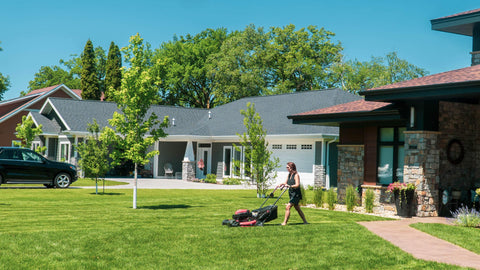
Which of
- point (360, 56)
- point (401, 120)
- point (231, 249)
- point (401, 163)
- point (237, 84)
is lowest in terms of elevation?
point (231, 249)

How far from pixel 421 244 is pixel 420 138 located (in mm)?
4934

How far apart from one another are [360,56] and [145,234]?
51461 mm

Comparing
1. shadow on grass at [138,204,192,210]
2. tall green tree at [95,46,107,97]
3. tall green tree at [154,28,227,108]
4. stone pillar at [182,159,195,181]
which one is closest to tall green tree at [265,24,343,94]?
tall green tree at [154,28,227,108]

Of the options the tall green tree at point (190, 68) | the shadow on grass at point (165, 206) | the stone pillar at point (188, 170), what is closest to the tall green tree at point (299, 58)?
the tall green tree at point (190, 68)

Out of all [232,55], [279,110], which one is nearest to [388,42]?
[232,55]

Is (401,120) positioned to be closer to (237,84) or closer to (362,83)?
(237,84)

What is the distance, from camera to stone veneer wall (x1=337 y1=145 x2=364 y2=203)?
1753 centimetres

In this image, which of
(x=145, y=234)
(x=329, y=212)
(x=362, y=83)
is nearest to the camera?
(x=145, y=234)

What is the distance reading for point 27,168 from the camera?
71.6ft

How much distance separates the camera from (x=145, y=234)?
1063 cm

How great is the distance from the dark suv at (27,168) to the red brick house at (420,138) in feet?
37.7

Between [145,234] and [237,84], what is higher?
[237,84]

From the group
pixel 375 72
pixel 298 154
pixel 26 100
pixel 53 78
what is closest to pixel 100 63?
pixel 53 78

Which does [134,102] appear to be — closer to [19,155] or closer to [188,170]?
[19,155]
